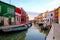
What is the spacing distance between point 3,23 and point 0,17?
1368mm

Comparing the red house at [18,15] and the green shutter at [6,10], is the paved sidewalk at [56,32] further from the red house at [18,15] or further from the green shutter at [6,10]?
the red house at [18,15]

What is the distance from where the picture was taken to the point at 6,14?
27000 mm

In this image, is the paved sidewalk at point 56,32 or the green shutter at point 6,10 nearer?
the paved sidewalk at point 56,32

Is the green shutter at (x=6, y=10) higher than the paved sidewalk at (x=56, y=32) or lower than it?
higher

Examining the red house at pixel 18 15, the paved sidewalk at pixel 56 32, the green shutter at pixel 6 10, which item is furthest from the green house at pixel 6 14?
the paved sidewalk at pixel 56 32

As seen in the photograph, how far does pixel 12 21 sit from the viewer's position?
98.5 feet

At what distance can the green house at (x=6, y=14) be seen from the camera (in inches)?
995

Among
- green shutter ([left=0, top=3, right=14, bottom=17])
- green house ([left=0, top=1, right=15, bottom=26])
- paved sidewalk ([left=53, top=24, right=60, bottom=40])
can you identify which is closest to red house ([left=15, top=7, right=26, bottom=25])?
green shutter ([left=0, top=3, right=14, bottom=17])

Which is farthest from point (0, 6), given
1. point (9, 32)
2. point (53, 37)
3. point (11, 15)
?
point (53, 37)

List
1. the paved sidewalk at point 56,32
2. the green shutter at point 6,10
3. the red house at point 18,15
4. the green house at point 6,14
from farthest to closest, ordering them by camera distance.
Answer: the red house at point 18,15
the green shutter at point 6,10
the green house at point 6,14
the paved sidewalk at point 56,32

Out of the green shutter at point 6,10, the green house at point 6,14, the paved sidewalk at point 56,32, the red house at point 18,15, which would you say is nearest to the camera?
the paved sidewalk at point 56,32

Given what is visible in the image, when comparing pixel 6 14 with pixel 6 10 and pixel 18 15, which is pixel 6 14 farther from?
pixel 18 15

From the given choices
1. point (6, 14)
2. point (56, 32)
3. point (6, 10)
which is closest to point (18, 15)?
point (6, 10)

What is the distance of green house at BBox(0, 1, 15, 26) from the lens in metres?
25.3
